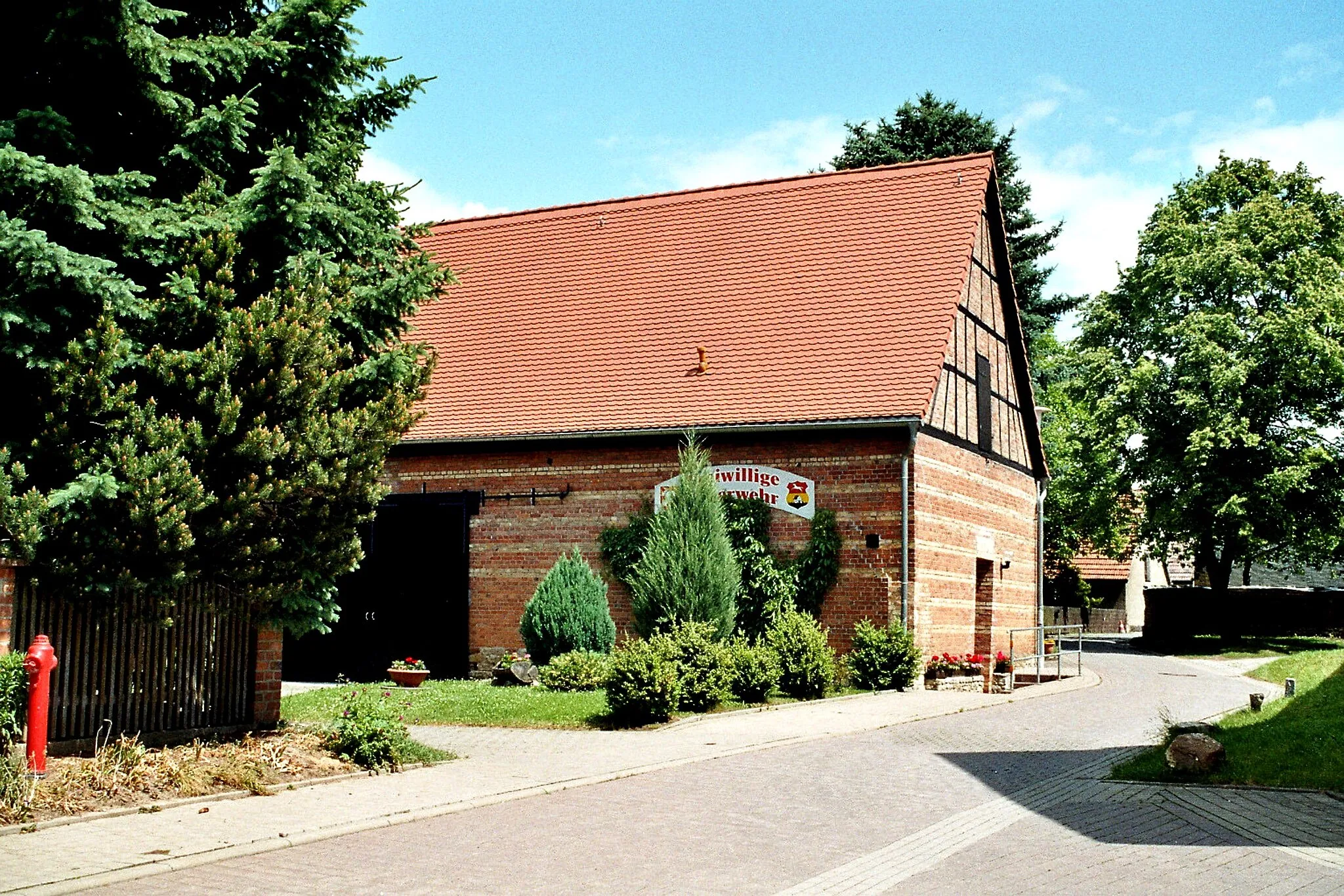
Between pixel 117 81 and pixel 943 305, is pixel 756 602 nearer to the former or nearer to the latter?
pixel 943 305

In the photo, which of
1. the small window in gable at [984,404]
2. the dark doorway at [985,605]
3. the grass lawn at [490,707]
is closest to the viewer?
the grass lawn at [490,707]

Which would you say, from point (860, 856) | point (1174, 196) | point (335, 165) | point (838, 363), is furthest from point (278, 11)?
point (1174, 196)

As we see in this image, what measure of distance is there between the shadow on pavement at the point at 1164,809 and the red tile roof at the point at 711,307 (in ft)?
31.2

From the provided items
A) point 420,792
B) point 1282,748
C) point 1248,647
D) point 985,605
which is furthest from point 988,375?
point 1248,647

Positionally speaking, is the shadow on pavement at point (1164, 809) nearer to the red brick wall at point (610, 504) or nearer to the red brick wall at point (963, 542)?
the red brick wall at point (610, 504)

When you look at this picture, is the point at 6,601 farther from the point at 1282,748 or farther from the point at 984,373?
the point at 984,373

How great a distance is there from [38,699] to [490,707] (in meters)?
7.69

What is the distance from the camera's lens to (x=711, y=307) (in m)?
24.4

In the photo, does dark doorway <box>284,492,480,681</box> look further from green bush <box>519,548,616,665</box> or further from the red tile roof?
green bush <box>519,548,616,665</box>

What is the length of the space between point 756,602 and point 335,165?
11.1 meters

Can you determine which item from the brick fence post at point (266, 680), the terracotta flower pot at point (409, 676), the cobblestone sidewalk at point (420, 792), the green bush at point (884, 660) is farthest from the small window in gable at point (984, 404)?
the brick fence post at point (266, 680)

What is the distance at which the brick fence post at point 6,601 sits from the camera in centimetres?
1018

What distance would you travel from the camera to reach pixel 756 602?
2133 cm

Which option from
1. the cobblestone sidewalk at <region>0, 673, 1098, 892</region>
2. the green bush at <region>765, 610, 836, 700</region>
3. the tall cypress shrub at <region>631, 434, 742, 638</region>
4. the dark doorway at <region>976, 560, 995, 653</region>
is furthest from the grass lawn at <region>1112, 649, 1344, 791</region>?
the dark doorway at <region>976, 560, 995, 653</region>
